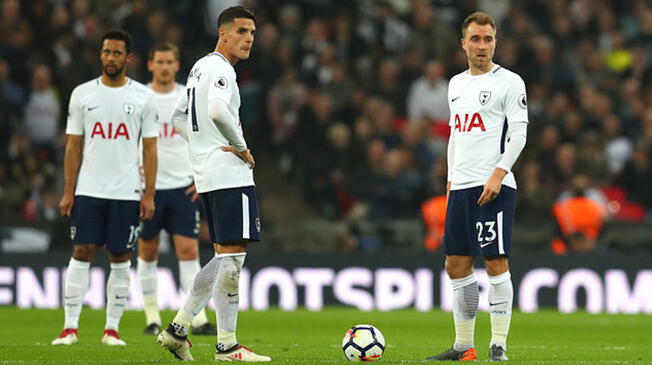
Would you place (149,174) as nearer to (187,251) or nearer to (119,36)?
(119,36)

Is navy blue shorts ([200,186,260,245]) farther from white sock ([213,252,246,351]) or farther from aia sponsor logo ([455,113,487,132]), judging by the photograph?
aia sponsor logo ([455,113,487,132])

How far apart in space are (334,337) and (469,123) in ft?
11.6

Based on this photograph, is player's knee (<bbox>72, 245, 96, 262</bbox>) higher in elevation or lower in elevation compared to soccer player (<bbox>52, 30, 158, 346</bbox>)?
lower

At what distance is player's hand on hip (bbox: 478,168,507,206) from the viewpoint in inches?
320

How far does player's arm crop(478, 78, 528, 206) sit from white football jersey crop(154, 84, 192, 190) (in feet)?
12.4

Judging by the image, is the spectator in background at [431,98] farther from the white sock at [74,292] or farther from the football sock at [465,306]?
the football sock at [465,306]

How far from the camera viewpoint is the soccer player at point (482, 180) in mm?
8258

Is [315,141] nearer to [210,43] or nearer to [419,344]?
[210,43]

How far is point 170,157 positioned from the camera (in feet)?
36.7

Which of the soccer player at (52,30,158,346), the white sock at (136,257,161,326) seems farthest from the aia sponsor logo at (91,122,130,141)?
the white sock at (136,257,161,326)

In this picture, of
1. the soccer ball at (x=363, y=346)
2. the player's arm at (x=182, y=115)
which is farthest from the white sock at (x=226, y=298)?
the player's arm at (x=182, y=115)

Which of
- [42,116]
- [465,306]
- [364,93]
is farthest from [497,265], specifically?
[364,93]

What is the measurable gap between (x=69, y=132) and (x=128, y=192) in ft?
2.17

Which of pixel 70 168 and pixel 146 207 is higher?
pixel 70 168
